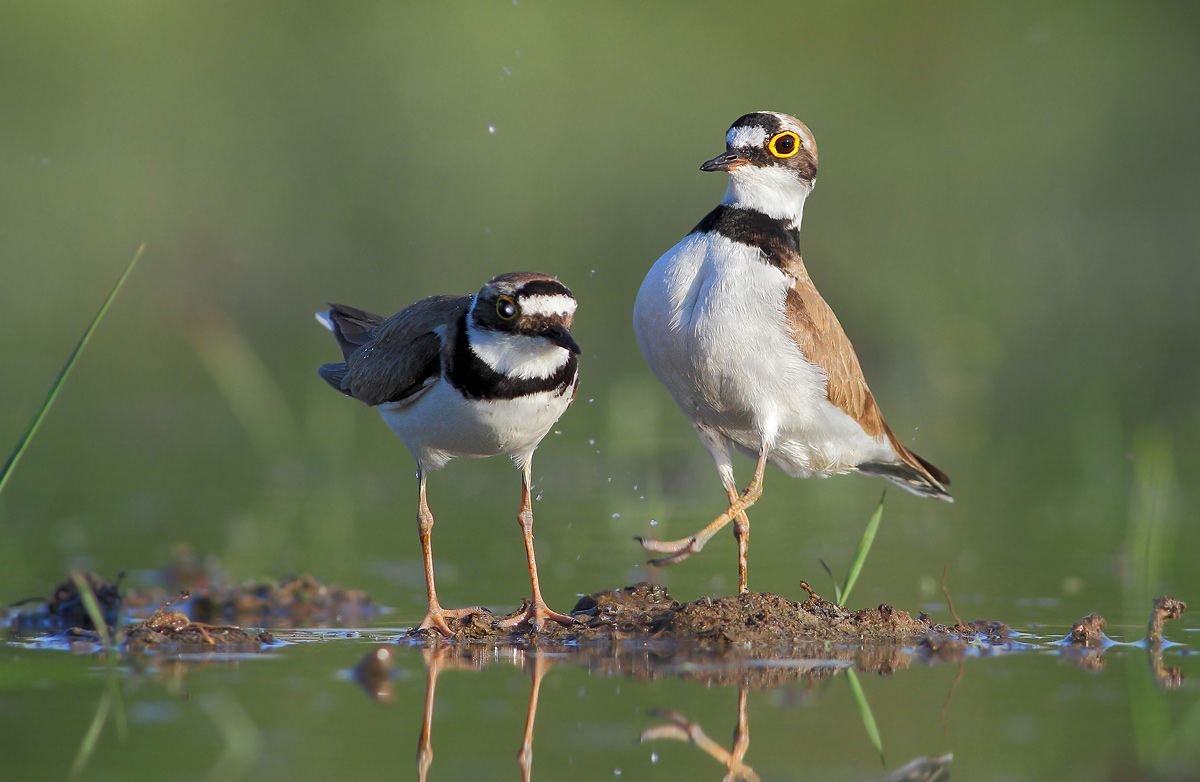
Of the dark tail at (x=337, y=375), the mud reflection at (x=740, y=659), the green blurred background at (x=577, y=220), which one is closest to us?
the mud reflection at (x=740, y=659)

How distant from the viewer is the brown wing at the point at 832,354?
21.9ft

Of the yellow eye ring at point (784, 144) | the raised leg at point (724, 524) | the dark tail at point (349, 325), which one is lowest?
the raised leg at point (724, 524)

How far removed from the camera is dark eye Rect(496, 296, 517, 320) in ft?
20.3

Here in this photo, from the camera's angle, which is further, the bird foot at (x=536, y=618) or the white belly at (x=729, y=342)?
the white belly at (x=729, y=342)

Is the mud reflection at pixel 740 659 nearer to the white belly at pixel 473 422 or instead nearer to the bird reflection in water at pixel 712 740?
the bird reflection in water at pixel 712 740

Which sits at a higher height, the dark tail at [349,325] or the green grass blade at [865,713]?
the dark tail at [349,325]

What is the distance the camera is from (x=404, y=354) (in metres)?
6.87

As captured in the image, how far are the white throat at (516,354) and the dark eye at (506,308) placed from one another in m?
0.09

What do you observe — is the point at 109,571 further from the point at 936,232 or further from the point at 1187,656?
the point at 936,232

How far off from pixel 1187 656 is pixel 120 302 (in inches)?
540

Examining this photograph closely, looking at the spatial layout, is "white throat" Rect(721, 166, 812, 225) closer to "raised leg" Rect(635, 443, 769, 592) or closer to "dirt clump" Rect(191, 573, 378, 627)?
"raised leg" Rect(635, 443, 769, 592)

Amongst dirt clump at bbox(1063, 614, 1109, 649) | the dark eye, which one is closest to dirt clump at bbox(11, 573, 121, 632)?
the dark eye

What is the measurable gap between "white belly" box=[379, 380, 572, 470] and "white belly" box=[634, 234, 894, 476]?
22.2 inches

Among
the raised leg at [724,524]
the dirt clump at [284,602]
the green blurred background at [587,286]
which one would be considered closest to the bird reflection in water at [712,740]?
the green blurred background at [587,286]
